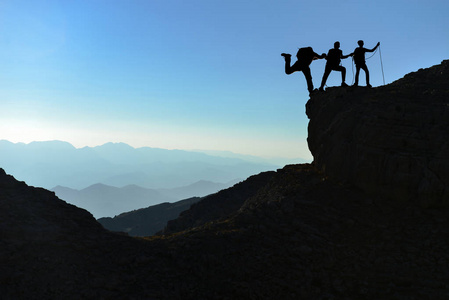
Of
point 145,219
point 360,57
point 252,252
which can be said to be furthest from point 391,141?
point 145,219

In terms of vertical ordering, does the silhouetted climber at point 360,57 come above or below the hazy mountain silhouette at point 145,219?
above

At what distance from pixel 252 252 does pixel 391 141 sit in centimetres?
657

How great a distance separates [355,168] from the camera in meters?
11.7

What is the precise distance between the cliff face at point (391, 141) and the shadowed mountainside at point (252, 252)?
165 mm

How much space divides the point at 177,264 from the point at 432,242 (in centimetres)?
777

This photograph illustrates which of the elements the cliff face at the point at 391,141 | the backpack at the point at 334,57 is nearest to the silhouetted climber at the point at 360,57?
the backpack at the point at 334,57

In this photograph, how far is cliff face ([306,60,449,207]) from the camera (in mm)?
10484

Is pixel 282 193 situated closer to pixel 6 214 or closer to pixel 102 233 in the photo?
pixel 102 233

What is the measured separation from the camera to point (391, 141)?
11211 mm

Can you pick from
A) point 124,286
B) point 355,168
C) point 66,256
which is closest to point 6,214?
point 66,256

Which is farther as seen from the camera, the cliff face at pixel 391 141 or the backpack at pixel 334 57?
the backpack at pixel 334 57

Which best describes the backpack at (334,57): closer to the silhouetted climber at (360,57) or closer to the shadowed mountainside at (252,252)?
the silhouetted climber at (360,57)

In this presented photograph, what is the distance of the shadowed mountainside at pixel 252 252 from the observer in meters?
7.77

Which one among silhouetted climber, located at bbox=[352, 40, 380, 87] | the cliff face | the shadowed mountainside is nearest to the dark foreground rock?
the shadowed mountainside
